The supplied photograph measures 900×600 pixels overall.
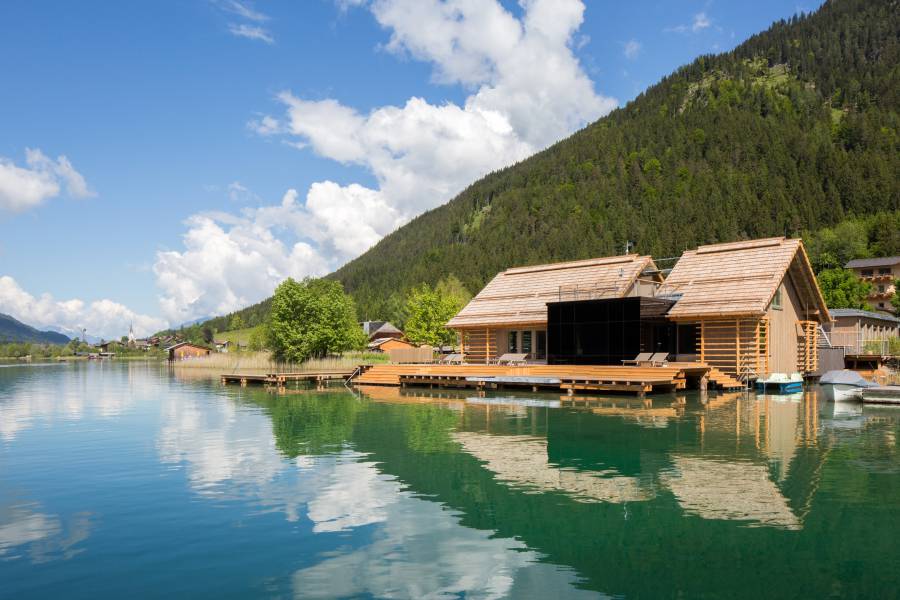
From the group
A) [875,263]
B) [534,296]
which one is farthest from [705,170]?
[534,296]

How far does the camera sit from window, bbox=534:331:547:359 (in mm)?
42062

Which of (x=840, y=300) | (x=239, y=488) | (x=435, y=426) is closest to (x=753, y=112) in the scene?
(x=840, y=300)

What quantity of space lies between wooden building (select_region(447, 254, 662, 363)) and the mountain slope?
70140 millimetres

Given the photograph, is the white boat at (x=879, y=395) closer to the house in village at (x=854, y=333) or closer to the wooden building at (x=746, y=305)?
the wooden building at (x=746, y=305)

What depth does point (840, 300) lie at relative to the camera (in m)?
68.6

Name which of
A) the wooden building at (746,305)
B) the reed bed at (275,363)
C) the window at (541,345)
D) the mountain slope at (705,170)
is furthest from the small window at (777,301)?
the mountain slope at (705,170)

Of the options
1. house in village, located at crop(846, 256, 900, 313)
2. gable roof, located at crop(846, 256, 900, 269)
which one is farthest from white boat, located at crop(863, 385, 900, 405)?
gable roof, located at crop(846, 256, 900, 269)

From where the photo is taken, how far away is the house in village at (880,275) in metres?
83.4

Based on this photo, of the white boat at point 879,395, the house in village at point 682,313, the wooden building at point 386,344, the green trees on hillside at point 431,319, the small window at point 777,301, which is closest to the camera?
the white boat at point 879,395

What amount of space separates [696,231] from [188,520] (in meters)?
116

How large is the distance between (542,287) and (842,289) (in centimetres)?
4354

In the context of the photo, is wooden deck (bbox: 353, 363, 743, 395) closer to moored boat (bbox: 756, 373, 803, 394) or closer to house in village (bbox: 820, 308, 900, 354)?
moored boat (bbox: 756, 373, 803, 394)

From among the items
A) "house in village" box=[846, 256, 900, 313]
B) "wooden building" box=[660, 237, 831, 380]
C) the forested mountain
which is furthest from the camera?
the forested mountain

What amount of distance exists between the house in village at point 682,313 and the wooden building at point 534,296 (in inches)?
3.1
